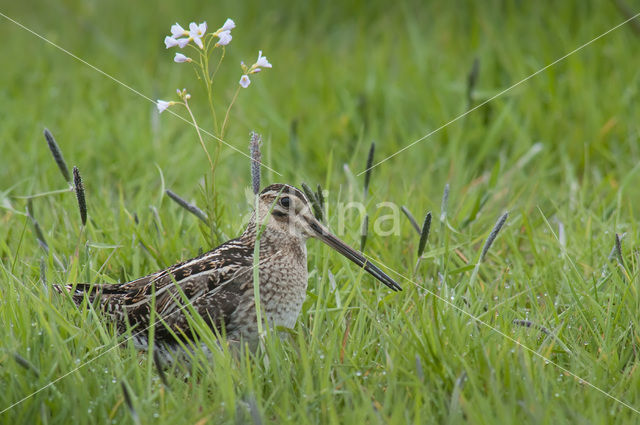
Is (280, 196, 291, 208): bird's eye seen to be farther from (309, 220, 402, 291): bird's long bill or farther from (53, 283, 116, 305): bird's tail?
(53, 283, 116, 305): bird's tail

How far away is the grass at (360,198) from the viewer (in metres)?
3.16

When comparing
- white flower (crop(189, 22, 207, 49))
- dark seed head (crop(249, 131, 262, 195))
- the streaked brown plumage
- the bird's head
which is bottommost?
the streaked brown plumage

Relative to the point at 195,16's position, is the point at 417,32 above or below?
below

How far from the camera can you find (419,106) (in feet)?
23.0

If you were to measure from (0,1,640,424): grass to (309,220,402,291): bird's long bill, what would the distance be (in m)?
0.10

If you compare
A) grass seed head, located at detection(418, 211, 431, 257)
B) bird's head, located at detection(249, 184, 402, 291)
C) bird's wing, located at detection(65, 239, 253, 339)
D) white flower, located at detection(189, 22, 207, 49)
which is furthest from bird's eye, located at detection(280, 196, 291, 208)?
white flower, located at detection(189, 22, 207, 49)

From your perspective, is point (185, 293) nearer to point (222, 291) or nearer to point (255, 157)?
point (222, 291)

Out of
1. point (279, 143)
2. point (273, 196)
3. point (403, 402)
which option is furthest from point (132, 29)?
point (403, 402)

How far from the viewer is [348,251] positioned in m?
3.88

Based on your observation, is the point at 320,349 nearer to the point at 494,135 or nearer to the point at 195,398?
the point at 195,398

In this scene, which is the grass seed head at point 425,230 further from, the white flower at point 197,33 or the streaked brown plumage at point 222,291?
the white flower at point 197,33

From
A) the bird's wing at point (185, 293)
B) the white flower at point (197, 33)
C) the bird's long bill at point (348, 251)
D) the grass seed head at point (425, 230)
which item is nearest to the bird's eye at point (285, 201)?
the bird's long bill at point (348, 251)

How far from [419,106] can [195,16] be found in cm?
281

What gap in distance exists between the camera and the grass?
3158mm
